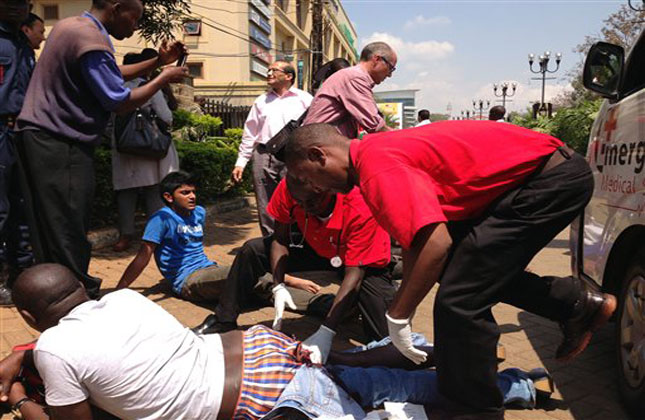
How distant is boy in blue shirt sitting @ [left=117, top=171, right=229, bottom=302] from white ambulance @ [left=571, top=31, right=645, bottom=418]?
236 cm

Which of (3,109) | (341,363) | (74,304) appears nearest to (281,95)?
(3,109)

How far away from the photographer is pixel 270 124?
461 cm

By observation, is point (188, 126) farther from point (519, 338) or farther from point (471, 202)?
point (471, 202)

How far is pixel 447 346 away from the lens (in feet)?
6.72

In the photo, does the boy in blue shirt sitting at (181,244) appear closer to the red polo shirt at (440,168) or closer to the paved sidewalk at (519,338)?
the paved sidewalk at (519,338)

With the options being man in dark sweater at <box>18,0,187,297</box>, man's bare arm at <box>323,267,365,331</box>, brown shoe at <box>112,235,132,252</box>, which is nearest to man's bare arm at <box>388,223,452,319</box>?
man's bare arm at <box>323,267,365,331</box>

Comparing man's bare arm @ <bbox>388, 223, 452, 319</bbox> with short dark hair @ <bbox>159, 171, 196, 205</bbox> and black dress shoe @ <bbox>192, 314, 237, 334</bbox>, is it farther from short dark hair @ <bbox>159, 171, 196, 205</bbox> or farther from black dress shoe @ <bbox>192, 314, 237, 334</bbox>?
short dark hair @ <bbox>159, 171, 196, 205</bbox>

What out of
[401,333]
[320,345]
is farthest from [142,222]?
[401,333]

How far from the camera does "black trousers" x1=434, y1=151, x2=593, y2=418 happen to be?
202 cm

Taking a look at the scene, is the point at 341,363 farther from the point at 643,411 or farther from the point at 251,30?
the point at 251,30

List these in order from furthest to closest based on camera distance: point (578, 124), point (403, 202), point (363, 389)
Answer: point (578, 124) → point (363, 389) → point (403, 202)

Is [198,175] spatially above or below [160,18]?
below

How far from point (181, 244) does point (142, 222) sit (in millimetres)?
2423

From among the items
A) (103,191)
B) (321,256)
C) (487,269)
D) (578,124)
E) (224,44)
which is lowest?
(321,256)
